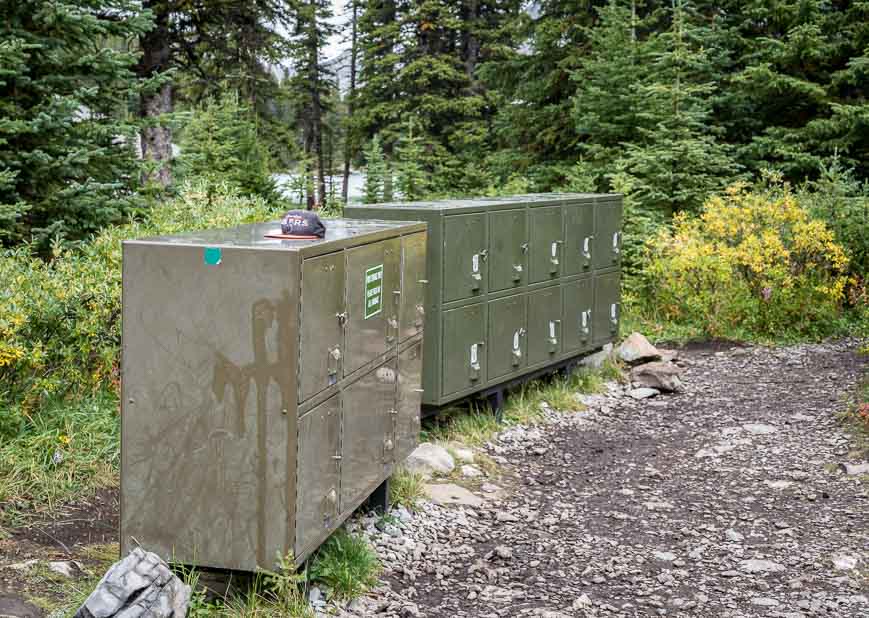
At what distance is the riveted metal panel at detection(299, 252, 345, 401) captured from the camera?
381cm

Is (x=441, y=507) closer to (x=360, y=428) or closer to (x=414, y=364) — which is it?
(x=414, y=364)

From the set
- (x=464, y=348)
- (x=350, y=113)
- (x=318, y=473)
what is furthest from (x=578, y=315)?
(x=350, y=113)

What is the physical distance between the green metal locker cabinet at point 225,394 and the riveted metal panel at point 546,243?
4110mm

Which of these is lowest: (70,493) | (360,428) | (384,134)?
(70,493)

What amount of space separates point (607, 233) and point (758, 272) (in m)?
2.82

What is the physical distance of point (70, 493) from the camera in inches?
202

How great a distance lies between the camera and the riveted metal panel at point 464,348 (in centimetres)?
688

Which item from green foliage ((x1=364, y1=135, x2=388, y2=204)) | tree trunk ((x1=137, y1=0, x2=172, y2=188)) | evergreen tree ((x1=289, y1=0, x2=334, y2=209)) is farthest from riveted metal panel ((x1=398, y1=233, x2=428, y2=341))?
evergreen tree ((x1=289, y1=0, x2=334, y2=209))

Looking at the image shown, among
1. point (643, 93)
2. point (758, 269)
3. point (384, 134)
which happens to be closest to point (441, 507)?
point (758, 269)

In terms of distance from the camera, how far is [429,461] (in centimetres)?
653

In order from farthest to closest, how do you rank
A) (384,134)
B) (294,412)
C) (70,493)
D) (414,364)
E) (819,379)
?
(384,134) → (819,379) → (414,364) → (70,493) → (294,412)

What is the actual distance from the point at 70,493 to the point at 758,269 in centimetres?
854

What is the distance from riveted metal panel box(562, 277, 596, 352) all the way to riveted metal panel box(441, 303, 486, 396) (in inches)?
64.8

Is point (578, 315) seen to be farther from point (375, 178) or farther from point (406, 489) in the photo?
point (375, 178)
